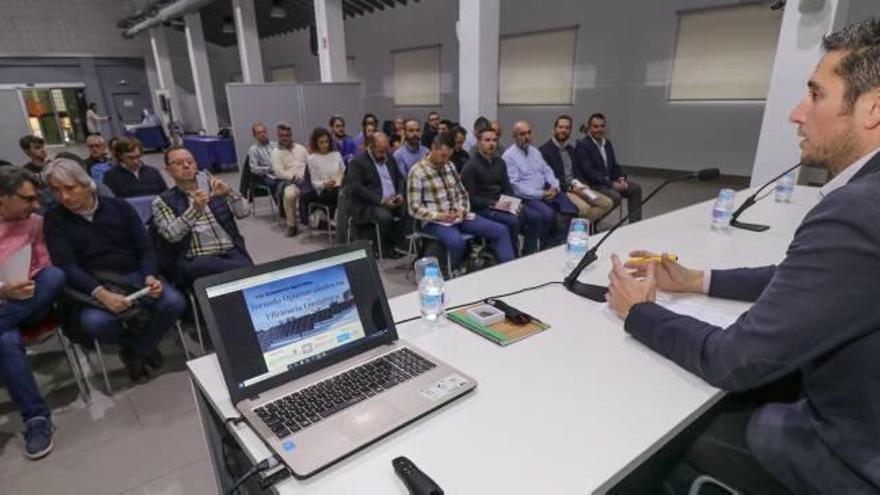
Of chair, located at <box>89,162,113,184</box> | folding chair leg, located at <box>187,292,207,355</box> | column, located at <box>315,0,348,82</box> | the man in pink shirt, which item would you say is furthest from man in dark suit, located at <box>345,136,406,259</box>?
column, located at <box>315,0,348,82</box>

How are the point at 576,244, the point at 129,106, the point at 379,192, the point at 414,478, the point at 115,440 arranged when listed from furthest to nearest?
1. the point at 129,106
2. the point at 379,192
3. the point at 115,440
4. the point at 576,244
5. the point at 414,478

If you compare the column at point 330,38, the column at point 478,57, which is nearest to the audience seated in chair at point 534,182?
the column at point 478,57

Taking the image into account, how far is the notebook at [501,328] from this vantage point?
125cm

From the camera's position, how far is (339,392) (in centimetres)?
99

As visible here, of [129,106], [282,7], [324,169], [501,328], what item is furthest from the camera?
[129,106]

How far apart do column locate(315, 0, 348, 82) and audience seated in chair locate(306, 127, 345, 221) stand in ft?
8.97

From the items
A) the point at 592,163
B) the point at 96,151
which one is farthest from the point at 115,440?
the point at 592,163

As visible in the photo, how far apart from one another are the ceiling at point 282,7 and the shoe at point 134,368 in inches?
339

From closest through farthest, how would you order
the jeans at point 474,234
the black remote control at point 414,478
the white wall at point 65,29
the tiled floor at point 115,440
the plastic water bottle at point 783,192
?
the black remote control at point 414,478
the tiled floor at point 115,440
the plastic water bottle at point 783,192
the jeans at point 474,234
the white wall at point 65,29

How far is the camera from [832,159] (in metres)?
0.94

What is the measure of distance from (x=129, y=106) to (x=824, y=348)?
17.8 metres

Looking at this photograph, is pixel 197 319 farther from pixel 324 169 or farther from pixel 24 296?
pixel 324 169

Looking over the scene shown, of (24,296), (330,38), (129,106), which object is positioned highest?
(330,38)

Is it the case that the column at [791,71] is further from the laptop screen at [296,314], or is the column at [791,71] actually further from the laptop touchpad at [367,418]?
the laptop touchpad at [367,418]
